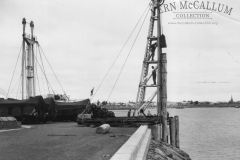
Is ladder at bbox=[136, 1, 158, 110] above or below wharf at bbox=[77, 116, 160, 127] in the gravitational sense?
above

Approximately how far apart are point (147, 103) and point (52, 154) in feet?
60.7

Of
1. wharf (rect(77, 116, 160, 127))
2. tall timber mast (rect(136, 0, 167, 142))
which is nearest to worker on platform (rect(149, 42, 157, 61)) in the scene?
tall timber mast (rect(136, 0, 167, 142))

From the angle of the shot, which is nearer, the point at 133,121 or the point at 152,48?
the point at 133,121

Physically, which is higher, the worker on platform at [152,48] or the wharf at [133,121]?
the worker on platform at [152,48]

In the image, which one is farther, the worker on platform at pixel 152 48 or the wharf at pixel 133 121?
the worker on platform at pixel 152 48

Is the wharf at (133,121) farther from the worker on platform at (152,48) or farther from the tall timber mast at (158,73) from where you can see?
the worker on platform at (152,48)

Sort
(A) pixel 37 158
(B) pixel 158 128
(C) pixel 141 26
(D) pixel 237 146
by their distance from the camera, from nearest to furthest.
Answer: (A) pixel 37 158
(B) pixel 158 128
(C) pixel 141 26
(D) pixel 237 146

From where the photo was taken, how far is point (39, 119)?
101ft

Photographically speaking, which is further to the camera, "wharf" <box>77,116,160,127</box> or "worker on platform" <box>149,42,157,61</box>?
"worker on platform" <box>149,42,157,61</box>

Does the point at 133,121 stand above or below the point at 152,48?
below

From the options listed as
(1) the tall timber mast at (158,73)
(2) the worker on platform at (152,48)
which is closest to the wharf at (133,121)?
(1) the tall timber mast at (158,73)

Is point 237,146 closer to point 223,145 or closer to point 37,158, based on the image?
point 223,145

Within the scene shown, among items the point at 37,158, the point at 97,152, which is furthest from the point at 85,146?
the point at 37,158

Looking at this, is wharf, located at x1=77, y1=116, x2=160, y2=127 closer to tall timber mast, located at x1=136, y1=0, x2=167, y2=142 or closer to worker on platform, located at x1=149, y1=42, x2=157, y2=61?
tall timber mast, located at x1=136, y1=0, x2=167, y2=142
